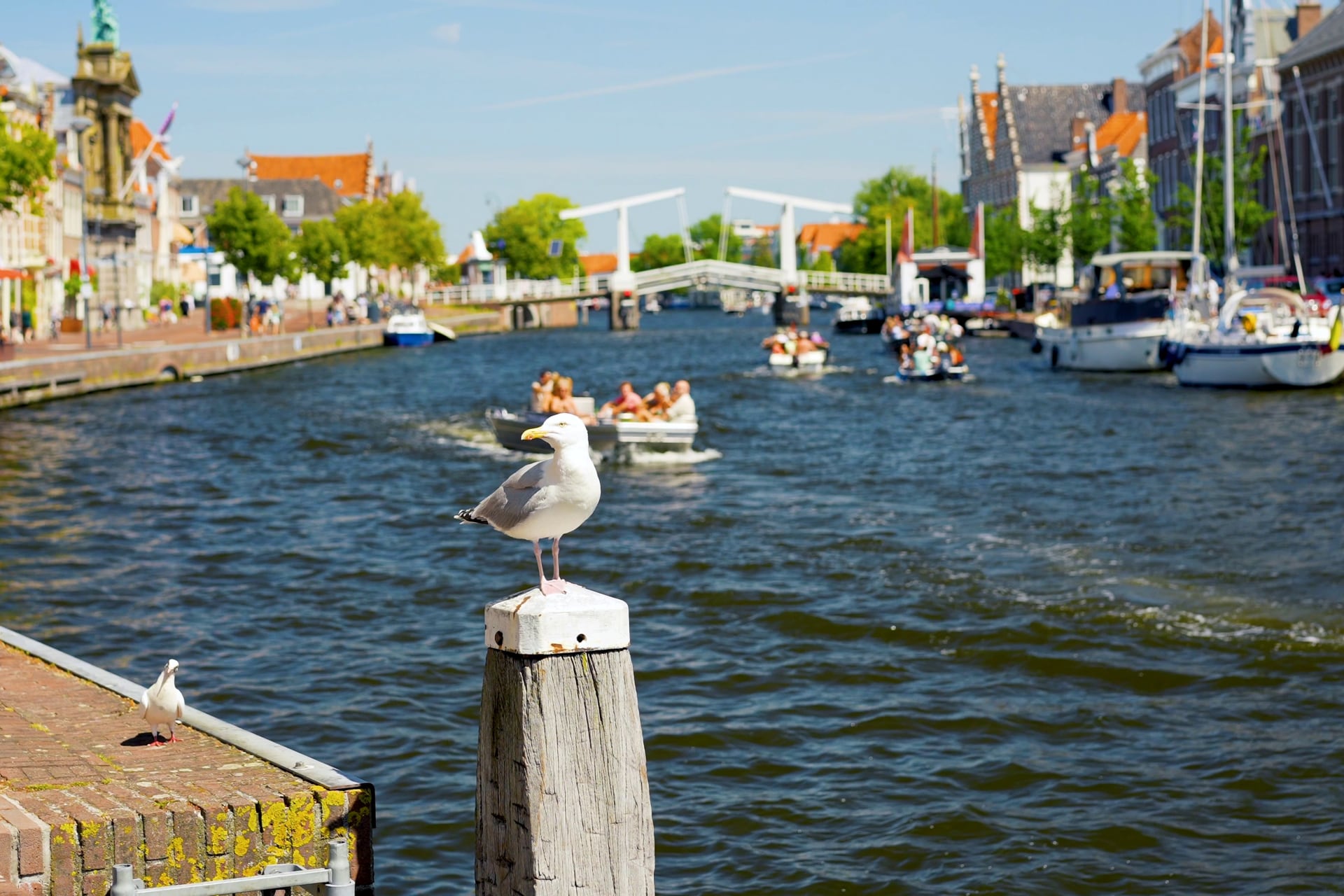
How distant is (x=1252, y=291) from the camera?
2013 inches

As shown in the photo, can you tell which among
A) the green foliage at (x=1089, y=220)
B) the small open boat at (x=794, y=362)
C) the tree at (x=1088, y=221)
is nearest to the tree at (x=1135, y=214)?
the green foliage at (x=1089, y=220)

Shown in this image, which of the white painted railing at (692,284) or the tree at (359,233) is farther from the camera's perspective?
the white painted railing at (692,284)

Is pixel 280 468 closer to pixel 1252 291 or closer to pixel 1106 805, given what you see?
pixel 1106 805

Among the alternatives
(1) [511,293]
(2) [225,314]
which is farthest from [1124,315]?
(1) [511,293]

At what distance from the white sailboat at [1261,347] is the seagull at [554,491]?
44.4m

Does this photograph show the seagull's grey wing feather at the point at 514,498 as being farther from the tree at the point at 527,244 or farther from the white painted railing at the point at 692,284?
the tree at the point at 527,244

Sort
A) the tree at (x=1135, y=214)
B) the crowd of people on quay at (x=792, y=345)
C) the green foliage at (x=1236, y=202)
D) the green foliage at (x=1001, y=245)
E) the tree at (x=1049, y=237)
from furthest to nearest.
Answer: the green foliage at (x=1001, y=245) < the tree at (x=1049, y=237) < the tree at (x=1135, y=214) < the green foliage at (x=1236, y=202) < the crowd of people on quay at (x=792, y=345)

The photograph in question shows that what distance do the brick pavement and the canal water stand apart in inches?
126

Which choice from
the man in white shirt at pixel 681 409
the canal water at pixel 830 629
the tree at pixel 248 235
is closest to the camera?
the canal water at pixel 830 629

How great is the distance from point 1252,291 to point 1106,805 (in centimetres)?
4197

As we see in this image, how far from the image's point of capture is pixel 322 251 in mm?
113000

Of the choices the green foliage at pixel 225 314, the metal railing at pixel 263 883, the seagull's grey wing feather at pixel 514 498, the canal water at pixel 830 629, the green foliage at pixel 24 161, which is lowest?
the canal water at pixel 830 629

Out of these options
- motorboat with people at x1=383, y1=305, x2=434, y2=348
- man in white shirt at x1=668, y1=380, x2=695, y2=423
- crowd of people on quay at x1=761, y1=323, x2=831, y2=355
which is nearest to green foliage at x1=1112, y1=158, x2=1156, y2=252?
crowd of people on quay at x1=761, y1=323, x2=831, y2=355

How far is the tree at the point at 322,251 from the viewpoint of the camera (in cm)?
11281
